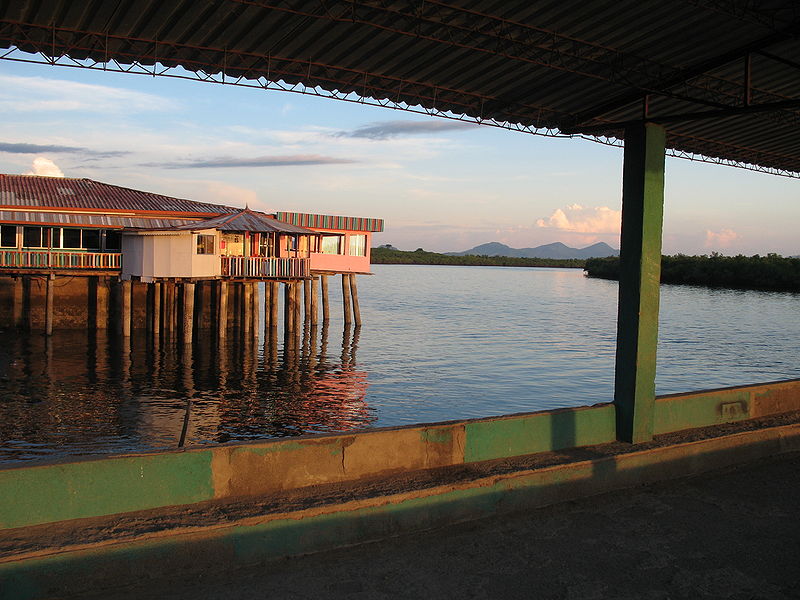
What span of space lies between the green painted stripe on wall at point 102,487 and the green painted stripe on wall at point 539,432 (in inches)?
123

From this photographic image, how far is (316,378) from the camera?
2673 cm

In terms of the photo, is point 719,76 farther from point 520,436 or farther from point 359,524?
point 359,524

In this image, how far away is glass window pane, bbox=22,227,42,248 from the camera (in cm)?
3188

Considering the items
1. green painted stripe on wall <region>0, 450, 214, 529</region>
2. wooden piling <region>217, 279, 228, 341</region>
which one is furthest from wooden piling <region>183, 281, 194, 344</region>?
green painted stripe on wall <region>0, 450, 214, 529</region>

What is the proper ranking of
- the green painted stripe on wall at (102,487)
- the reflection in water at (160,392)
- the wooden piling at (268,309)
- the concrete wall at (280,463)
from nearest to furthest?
the green painted stripe on wall at (102,487) < the concrete wall at (280,463) < the reflection in water at (160,392) < the wooden piling at (268,309)

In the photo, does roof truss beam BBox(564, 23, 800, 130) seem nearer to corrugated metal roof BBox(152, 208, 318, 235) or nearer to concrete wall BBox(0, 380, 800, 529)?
concrete wall BBox(0, 380, 800, 529)

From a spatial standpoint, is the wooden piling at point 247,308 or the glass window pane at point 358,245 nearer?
the wooden piling at point 247,308

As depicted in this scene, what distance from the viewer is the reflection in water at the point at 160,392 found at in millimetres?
17016

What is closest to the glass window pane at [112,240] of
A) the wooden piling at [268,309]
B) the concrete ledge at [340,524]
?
the wooden piling at [268,309]

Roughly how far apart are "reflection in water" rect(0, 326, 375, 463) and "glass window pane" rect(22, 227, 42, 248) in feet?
13.4

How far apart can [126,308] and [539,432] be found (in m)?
27.1

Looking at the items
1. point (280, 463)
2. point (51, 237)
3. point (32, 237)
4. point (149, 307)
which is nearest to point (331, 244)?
point (149, 307)

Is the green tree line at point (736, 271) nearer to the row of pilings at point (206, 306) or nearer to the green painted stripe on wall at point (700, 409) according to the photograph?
the row of pilings at point (206, 306)

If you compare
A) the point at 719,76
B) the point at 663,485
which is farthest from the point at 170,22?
the point at 663,485
